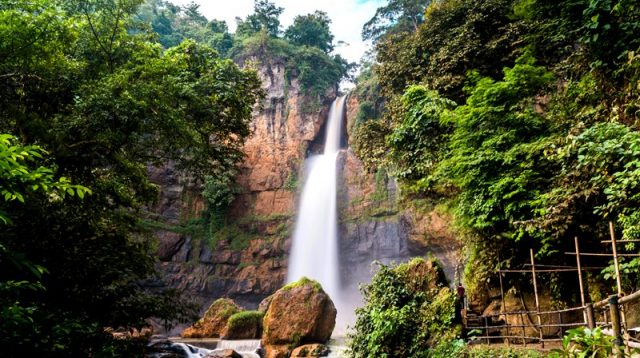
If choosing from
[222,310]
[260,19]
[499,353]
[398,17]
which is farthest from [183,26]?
[499,353]

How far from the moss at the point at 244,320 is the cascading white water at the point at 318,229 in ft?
26.3

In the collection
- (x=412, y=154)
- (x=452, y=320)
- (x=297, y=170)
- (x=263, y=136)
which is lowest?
(x=452, y=320)

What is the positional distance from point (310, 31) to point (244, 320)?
1035 inches

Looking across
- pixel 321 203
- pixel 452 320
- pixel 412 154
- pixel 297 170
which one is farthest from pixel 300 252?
pixel 452 320

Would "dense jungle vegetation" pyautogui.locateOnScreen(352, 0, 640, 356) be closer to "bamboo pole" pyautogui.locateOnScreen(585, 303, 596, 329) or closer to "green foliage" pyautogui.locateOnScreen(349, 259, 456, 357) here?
"green foliage" pyautogui.locateOnScreen(349, 259, 456, 357)

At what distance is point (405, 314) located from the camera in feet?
31.0

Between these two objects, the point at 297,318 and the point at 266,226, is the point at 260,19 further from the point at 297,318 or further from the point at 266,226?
the point at 297,318

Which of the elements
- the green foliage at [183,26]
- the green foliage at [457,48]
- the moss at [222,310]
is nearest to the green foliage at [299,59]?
the green foliage at [183,26]

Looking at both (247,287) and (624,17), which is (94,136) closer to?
(624,17)

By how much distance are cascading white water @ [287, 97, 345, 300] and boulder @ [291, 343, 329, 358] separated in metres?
10.7

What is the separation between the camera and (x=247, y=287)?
85.3ft

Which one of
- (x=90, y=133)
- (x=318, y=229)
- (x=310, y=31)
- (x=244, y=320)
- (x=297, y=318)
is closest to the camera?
(x=90, y=133)

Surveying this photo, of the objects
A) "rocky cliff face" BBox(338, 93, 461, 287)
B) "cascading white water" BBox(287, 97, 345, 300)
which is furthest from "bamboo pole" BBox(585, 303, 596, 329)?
"cascading white water" BBox(287, 97, 345, 300)

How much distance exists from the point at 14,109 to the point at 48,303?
13.3 feet
